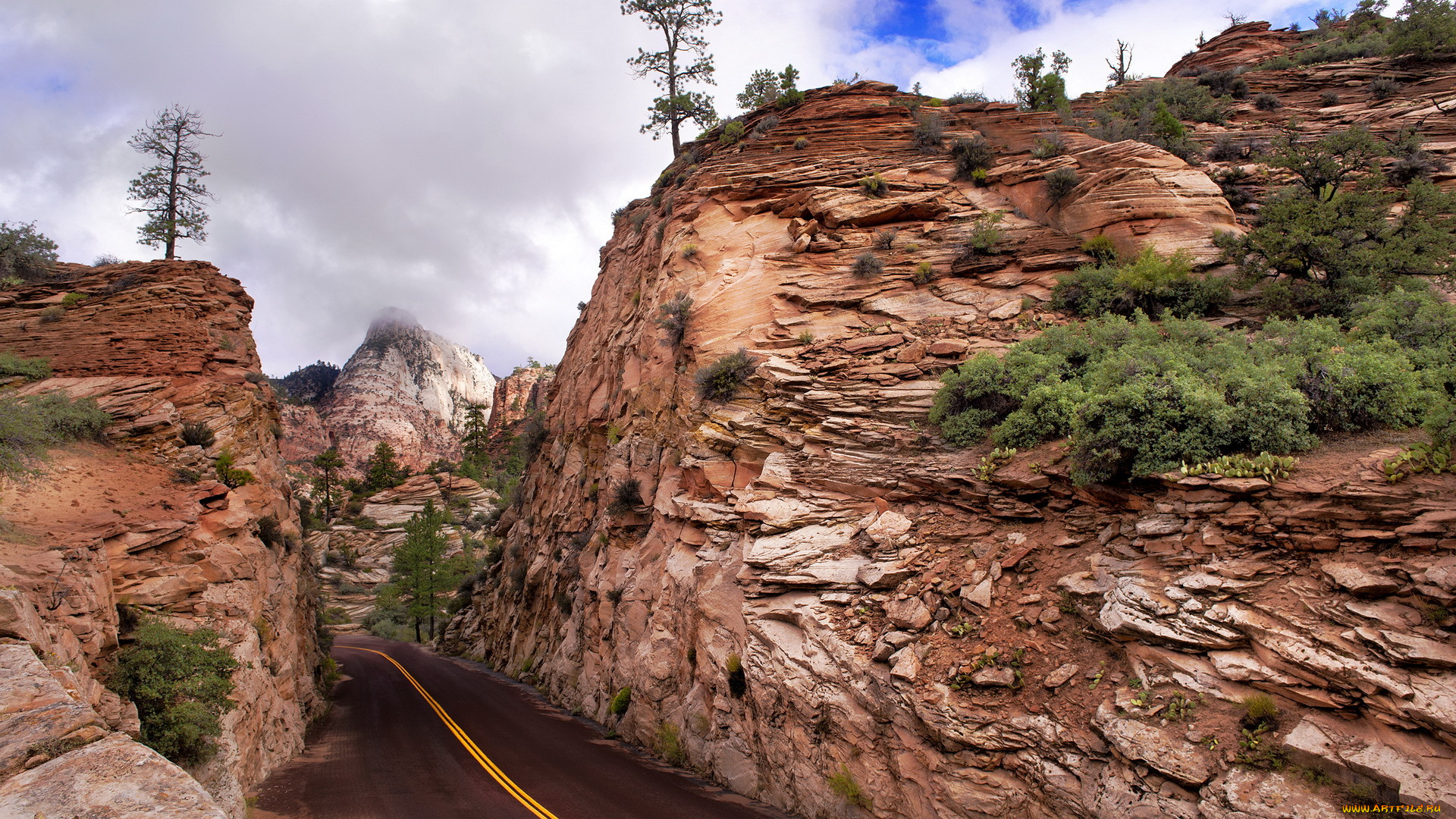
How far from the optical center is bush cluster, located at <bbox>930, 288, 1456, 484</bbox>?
752cm

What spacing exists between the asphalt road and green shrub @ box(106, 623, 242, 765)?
205cm

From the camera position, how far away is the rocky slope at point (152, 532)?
6723 millimetres

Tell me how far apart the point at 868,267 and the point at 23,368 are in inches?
880

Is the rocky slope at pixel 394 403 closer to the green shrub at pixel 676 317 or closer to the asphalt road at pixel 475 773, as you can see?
the asphalt road at pixel 475 773

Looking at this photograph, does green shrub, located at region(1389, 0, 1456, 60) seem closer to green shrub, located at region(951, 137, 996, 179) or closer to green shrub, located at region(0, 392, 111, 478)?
green shrub, located at region(951, 137, 996, 179)

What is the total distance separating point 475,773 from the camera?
1220cm

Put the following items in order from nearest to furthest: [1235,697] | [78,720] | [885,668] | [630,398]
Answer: [78,720] → [1235,697] → [885,668] → [630,398]

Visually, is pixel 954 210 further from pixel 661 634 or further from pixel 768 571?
pixel 661 634

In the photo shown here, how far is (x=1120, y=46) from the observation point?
104 feet

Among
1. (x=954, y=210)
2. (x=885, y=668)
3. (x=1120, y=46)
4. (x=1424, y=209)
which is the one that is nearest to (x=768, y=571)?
(x=885, y=668)

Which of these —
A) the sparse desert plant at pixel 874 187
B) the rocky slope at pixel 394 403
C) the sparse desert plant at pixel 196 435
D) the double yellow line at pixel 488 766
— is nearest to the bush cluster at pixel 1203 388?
the sparse desert plant at pixel 874 187

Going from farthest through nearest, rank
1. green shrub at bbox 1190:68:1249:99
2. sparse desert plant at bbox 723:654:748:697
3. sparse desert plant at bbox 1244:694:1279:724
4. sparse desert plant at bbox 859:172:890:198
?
green shrub at bbox 1190:68:1249:99 → sparse desert plant at bbox 859:172:890:198 → sparse desert plant at bbox 723:654:748:697 → sparse desert plant at bbox 1244:694:1279:724

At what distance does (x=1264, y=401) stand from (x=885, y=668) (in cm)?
645

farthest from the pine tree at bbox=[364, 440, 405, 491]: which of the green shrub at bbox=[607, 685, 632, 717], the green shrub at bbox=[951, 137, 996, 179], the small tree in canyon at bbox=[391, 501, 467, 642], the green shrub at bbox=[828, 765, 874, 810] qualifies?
the green shrub at bbox=[828, 765, 874, 810]
